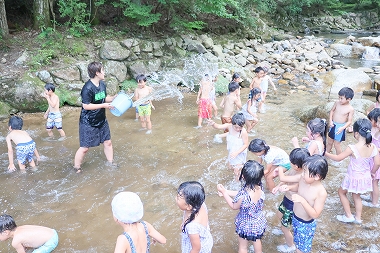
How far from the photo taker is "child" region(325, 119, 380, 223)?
3.65 metres

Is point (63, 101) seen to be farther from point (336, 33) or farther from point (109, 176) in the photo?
point (336, 33)

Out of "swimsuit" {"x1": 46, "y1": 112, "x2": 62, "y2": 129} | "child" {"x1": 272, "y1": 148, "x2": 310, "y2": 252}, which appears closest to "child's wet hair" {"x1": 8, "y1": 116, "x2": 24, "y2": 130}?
"swimsuit" {"x1": 46, "y1": 112, "x2": 62, "y2": 129}

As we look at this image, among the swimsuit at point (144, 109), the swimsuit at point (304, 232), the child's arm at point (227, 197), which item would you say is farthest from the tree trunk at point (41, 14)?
A: the swimsuit at point (304, 232)

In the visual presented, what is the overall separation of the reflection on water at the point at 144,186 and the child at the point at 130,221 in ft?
4.15

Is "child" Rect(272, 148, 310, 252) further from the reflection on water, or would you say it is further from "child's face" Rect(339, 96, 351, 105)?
"child's face" Rect(339, 96, 351, 105)

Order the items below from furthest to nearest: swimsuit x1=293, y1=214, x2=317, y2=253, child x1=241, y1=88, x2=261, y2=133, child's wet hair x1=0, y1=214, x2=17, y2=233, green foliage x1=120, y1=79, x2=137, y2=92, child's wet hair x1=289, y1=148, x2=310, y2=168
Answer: green foliage x1=120, y1=79, x2=137, y2=92, child x1=241, y1=88, x2=261, y2=133, child's wet hair x1=289, y1=148, x2=310, y2=168, swimsuit x1=293, y1=214, x2=317, y2=253, child's wet hair x1=0, y1=214, x2=17, y2=233

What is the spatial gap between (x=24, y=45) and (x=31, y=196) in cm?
647

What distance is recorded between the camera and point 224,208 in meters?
4.32

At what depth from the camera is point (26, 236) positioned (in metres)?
3.11

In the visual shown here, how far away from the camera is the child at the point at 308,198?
286cm

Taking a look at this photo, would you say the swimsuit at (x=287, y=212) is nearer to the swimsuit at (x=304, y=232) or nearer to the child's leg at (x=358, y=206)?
the swimsuit at (x=304, y=232)

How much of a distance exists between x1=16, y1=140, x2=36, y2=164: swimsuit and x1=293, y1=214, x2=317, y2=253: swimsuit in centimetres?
420

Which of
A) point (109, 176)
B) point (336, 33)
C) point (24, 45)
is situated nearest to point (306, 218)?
point (109, 176)

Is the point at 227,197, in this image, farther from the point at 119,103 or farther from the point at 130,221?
the point at 119,103
